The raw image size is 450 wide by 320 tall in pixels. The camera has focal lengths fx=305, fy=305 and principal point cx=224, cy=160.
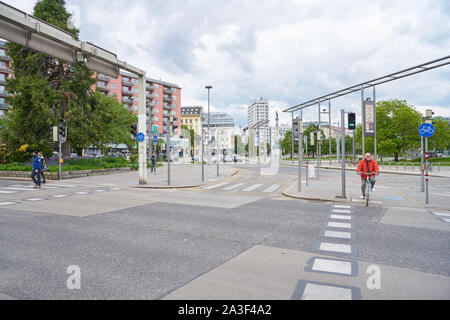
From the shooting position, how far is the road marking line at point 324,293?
353cm

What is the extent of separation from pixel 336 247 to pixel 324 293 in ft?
7.20

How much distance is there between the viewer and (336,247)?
18.6 ft

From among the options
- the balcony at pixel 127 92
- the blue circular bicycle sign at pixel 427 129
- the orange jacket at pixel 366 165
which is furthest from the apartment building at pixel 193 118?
the orange jacket at pixel 366 165

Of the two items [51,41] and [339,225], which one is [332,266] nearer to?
[339,225]

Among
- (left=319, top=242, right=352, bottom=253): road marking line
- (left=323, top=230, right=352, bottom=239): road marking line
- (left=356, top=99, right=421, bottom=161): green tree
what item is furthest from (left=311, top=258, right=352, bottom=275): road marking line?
(left=356, top=99, right=421, bottom=161): green tree

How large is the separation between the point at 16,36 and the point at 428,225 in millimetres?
13101

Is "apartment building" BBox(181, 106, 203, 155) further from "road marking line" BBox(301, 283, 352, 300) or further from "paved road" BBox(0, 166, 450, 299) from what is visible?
"road marking line" BBox(301, 283, 352, 300)

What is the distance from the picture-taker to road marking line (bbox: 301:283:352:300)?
3.53m

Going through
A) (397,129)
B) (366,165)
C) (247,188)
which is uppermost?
(397,129)

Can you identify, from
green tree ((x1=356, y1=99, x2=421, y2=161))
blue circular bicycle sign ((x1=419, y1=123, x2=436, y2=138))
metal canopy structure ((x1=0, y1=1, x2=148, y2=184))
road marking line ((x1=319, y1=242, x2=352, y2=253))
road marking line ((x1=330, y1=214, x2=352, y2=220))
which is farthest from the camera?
green tree ((x1=356, y1=99, x2=421, y2=161))

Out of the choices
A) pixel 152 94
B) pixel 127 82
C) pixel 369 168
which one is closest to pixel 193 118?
pixel 152 94

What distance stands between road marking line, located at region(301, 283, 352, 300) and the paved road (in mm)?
13
